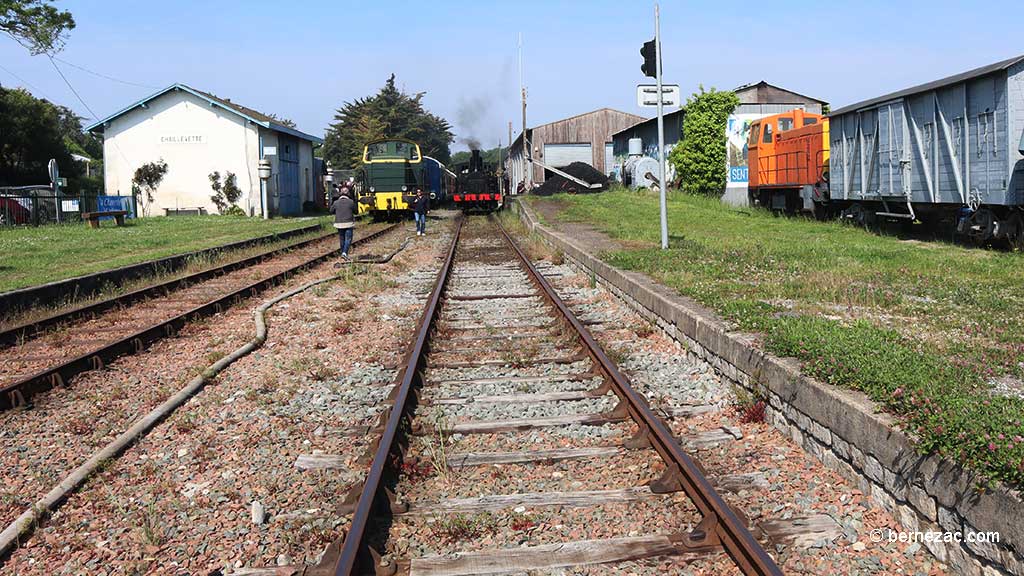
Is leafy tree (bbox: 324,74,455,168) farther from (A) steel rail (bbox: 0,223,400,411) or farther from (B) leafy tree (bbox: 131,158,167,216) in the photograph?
(A) steel rail (bbox: 0,223,400,411)

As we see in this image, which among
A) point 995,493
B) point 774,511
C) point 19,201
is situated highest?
point 19,201

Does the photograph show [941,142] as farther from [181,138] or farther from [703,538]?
[181,138]

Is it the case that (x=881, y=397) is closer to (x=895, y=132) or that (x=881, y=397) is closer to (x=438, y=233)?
(x=895, y=132)

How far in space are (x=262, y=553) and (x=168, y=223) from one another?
31.1 meters

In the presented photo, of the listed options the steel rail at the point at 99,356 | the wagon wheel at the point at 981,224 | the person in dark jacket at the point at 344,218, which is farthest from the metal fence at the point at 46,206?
the wagon wheel at the point at 981,224

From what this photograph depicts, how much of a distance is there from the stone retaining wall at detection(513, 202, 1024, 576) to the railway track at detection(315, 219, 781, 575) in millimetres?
764

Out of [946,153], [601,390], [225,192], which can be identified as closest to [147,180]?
[225,192]

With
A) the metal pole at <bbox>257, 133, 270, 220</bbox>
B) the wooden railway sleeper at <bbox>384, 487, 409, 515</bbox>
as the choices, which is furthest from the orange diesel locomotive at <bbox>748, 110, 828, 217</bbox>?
the metal pole at <bbox>257, 133, 270, 220</bbox>

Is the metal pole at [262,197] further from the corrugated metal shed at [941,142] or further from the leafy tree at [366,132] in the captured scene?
the leafy tree at [366,132]

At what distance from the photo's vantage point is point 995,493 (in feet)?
11.3

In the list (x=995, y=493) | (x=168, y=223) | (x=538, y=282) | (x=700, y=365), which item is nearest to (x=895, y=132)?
(x=538, y=282)

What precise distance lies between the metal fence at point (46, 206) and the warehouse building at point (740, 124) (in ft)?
79.9

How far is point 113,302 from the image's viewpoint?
11766mm

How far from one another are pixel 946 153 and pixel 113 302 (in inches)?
577
